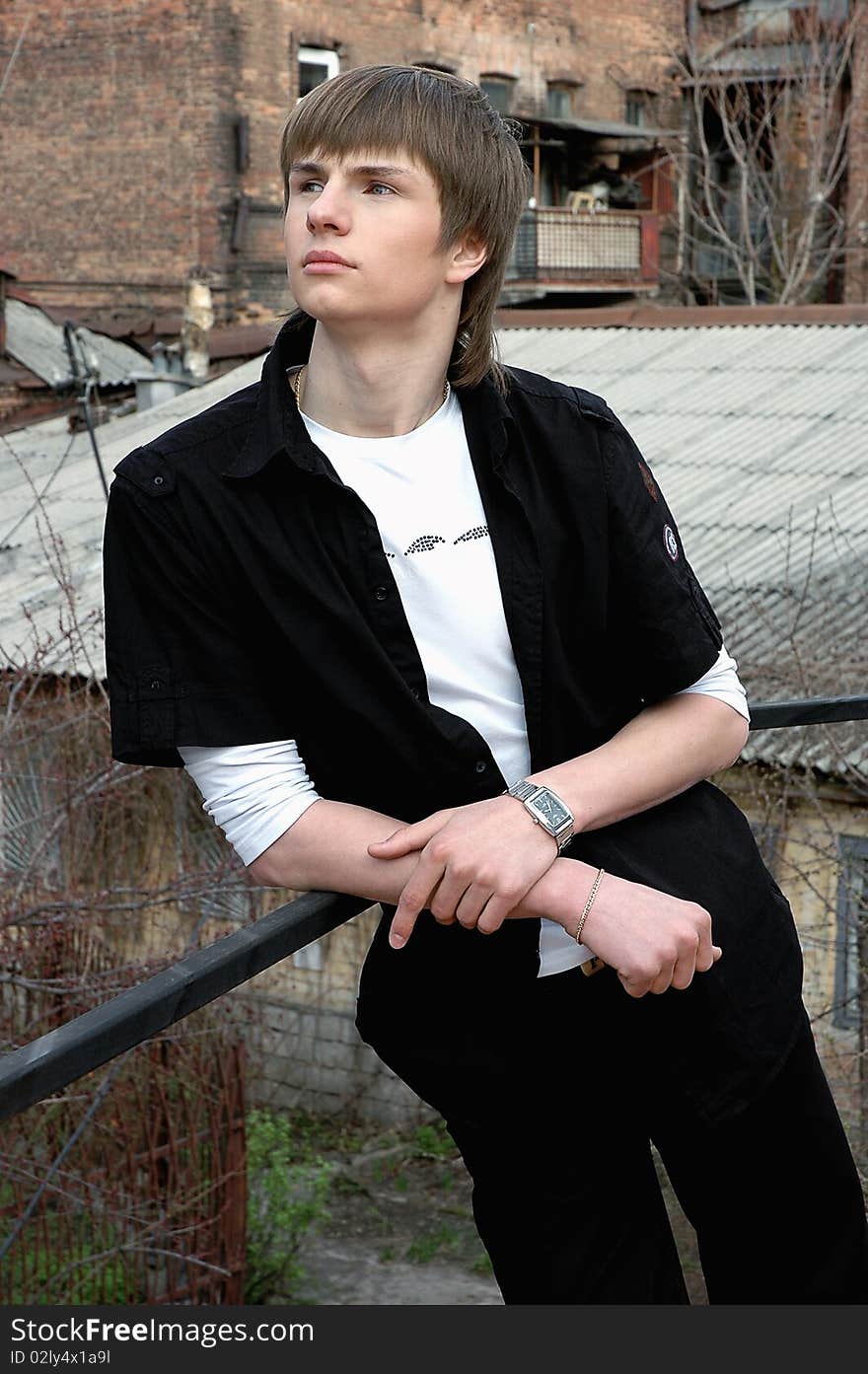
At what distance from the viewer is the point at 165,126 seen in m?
19.8

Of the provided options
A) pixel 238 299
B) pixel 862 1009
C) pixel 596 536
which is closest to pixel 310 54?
pixel 238 299

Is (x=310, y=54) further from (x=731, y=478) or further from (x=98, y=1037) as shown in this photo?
(x=98, y=1037)

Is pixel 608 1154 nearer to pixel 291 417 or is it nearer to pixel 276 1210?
pixel 291 417

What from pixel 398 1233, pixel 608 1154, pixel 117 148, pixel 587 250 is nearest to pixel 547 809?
pixel 608 1154

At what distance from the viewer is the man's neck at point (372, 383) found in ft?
5.91

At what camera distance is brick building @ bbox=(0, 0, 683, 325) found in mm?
19453

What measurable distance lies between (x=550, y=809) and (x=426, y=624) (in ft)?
0.80

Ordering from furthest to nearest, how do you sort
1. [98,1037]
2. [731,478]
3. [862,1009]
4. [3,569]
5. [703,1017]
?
[3,569]
[731,478]
[862,1009]
[703,1017]
[98,1037]

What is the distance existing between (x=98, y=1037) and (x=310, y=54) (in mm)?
20531

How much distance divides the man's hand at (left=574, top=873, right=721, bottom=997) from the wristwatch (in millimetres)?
67

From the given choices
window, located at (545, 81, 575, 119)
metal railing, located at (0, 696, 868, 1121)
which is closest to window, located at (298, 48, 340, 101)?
window, located at (545, 81, 575, 119)

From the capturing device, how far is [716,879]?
5.99 feet

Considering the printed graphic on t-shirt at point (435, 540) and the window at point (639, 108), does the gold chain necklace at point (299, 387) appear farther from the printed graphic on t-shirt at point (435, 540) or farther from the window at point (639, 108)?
the window at point (639, 108)

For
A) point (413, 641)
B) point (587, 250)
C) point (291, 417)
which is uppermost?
point (291, 417)
